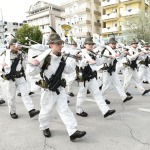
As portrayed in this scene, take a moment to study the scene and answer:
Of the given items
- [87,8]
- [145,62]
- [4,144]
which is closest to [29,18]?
[87,8]

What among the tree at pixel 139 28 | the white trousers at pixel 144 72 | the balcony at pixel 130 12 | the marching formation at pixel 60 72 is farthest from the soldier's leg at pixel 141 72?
the balcony at pixel 130 12

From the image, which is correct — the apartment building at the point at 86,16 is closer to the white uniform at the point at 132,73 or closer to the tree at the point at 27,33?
the tree at the point at 27,33

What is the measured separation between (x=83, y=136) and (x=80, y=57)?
1708 millimetres

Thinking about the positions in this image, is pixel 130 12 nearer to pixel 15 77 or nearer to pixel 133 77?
pixel 133 77

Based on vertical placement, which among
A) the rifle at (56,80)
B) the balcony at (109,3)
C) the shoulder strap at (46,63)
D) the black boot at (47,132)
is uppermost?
the balcony at (109,3)

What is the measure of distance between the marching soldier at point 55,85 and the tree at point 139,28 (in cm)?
2086

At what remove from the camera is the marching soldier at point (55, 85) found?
420 centimetres

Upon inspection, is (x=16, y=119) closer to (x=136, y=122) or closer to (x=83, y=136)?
(x=83, y=136)

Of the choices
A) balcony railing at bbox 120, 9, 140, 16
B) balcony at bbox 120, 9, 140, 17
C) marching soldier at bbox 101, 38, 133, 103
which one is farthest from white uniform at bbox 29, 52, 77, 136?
balcony railing at bbox 120, 9, 140, 16

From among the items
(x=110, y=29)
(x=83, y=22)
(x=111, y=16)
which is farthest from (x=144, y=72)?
(x=83, y=22)

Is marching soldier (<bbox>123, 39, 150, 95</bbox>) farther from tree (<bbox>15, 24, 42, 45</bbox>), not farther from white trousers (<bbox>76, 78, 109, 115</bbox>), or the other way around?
tree (<bbox>15, 24, 42, 45</bbox>)

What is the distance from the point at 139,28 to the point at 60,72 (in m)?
22.1

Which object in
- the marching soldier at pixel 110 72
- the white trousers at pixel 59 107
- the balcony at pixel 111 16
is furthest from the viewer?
the balcony at pixel 111 16

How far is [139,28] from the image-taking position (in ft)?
81.2
